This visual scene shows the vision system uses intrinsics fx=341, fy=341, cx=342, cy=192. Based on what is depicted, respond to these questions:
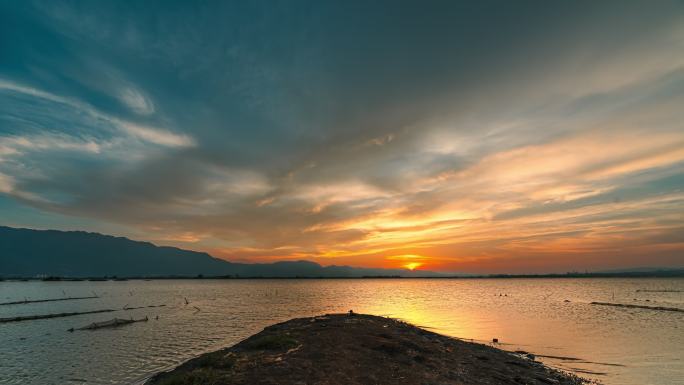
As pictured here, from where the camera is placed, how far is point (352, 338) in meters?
34.9

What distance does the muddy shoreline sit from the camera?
2219cm

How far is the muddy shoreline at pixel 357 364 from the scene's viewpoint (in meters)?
22.2

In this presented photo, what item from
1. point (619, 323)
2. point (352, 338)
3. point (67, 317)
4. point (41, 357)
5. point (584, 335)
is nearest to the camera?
point (352, 338)

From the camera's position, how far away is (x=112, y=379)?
2948 centimetres

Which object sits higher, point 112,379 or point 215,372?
point 215,372

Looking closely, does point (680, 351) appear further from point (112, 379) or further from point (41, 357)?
point (41, 357)

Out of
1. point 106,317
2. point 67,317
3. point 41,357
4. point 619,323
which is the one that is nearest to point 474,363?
point 41,357

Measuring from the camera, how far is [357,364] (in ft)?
85.2

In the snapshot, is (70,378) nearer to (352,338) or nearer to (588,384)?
(352,338)

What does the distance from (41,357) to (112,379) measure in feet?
51.6

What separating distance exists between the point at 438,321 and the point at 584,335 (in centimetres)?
2420

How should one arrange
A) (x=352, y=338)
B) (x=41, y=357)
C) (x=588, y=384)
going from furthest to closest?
(x=41, y=357)
(x=352, y=338)
(x=588, y=384)

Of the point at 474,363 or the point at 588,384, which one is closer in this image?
the point at 588,384

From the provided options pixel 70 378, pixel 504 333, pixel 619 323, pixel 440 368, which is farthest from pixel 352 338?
pixel 619 323
